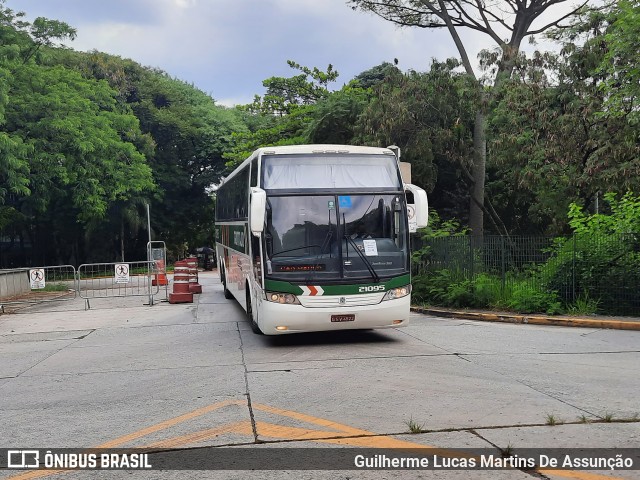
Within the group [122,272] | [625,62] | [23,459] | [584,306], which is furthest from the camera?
[122,272]

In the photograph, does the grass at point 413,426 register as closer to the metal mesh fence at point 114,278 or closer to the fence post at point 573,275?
the fence post at point 573,275

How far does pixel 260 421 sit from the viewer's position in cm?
628

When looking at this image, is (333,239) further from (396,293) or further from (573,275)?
(573,275)

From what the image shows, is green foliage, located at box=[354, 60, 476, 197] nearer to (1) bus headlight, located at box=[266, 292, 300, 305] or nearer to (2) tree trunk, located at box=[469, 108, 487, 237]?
(2) tree trunk, located at box=[469, 108, 487, 237]

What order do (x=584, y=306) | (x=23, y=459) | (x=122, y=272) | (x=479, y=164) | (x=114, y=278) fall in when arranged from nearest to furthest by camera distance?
(x=23, y=459) → (x=584, y=306) → (x=122, y=272) → (x=114, y=278) → (x=479, y=164)

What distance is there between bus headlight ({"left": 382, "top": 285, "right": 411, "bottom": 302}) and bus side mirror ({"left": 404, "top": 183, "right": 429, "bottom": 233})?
1118mm

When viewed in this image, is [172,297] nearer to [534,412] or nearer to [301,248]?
[301,248]

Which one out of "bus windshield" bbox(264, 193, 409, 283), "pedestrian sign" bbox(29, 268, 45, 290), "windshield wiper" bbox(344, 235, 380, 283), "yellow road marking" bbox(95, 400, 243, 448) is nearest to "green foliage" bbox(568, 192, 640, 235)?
"bus windshield" bbox(264, 193, 409, 283)

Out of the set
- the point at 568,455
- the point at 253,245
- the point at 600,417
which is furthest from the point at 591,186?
the point at 568,455

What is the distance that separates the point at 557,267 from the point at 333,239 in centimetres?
708

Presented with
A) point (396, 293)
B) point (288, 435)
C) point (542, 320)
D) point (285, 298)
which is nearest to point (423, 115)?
point (542, 320)

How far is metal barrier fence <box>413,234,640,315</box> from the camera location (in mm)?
14133

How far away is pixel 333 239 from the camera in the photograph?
10.5 m

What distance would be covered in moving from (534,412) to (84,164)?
89.2 feet
